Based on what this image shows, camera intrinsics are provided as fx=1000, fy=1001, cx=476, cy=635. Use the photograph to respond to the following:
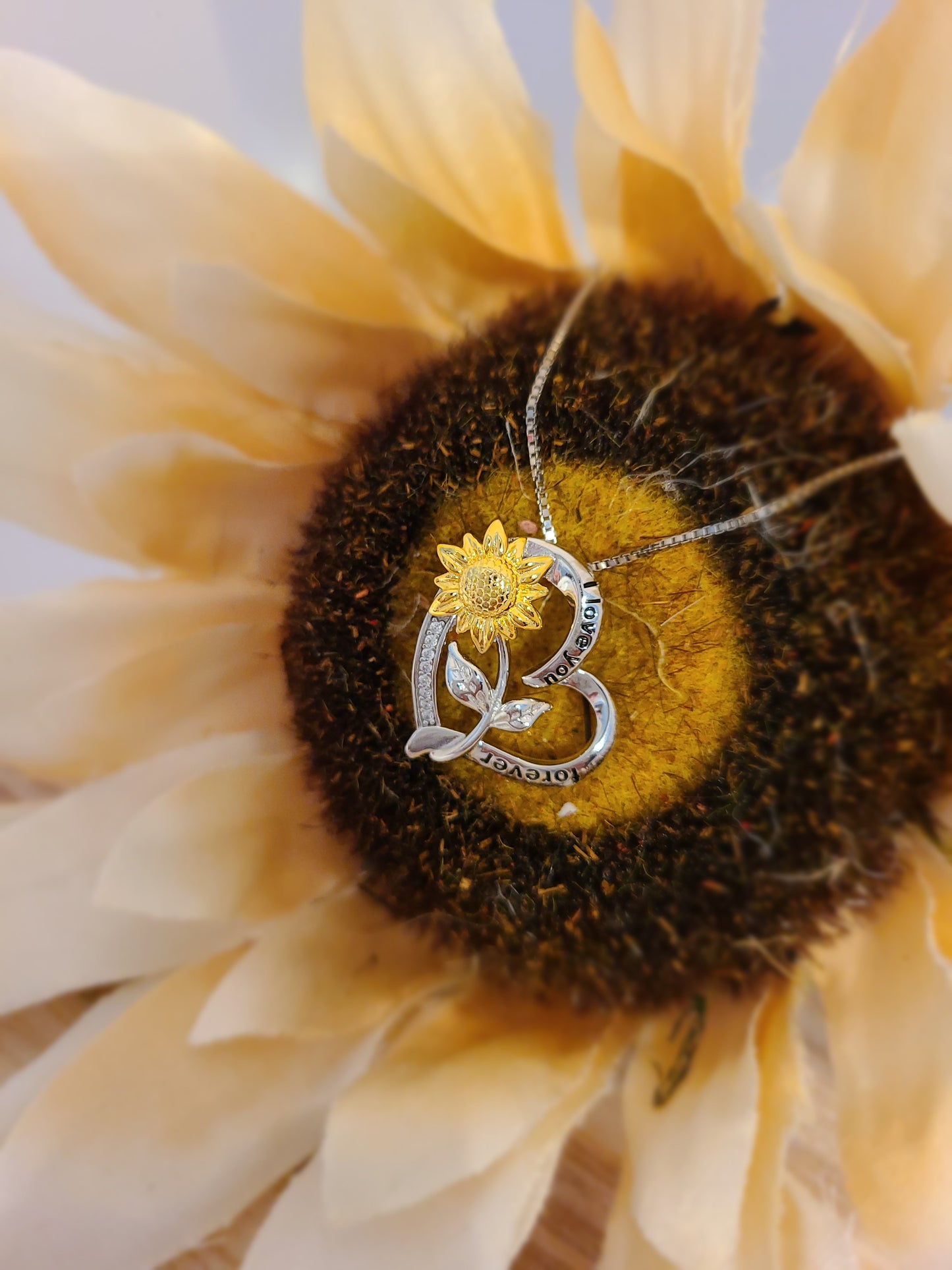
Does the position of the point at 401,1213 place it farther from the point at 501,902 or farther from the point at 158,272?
the point at 158,272

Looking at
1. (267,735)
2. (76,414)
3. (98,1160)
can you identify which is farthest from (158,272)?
(98,1160)

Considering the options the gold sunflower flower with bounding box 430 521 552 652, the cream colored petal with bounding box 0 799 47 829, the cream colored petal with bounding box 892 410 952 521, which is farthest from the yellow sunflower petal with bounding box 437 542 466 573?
the cream colored petal with bounding box 0 799 47 829

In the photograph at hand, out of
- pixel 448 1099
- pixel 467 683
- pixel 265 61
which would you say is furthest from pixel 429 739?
pixel 265 61

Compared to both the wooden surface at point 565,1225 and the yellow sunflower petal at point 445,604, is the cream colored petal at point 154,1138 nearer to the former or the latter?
the wooden surface at point 565,1225

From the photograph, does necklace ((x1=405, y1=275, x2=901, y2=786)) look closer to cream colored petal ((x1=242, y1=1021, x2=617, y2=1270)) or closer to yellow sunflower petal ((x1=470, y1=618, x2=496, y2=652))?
yellow sunflower petal ((x1=470, y1=618, x2=496, y2=652))

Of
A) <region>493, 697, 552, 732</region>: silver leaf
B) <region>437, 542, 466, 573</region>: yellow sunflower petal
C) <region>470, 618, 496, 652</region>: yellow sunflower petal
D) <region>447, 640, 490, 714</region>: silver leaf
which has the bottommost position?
<region>493, 697, 552, 732</region>: silver leaf

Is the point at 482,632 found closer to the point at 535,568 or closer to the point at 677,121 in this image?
the point at 535,568
